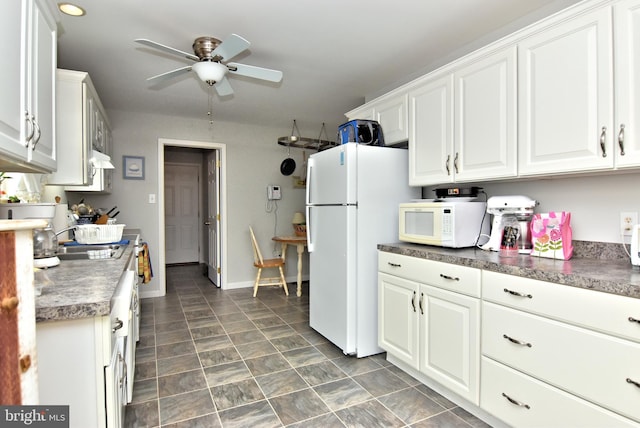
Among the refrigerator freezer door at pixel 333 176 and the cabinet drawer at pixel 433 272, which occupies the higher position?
the refrigerator freezer door at pixel 333 176

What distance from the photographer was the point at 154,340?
9.74ft

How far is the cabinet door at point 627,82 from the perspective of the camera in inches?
57.6

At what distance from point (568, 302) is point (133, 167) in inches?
179

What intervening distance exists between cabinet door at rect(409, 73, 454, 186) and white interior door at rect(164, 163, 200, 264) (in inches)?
221

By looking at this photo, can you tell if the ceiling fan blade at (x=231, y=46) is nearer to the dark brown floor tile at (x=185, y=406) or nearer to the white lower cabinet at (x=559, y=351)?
the white lower cabinet at (x=559, y=351)

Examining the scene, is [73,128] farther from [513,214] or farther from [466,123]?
[513,214]

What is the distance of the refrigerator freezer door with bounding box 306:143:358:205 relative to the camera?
2.57 meters

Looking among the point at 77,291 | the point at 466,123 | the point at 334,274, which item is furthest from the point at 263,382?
the point at 466,123

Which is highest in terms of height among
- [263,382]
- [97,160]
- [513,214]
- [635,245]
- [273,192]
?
[97,160]

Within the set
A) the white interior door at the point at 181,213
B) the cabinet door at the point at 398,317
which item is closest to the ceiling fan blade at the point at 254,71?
the cabinet door at the point at 398,317

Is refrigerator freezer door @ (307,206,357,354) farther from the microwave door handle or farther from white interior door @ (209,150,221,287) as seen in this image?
white interior door @ (209,150,221,287)

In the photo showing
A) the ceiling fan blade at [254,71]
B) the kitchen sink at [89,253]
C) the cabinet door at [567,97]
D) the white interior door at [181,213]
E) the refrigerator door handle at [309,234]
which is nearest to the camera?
the cabinet door at [567,97]

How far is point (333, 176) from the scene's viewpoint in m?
2.75

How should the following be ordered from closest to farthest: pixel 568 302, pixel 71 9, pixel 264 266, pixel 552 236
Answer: pixel 568 302 → pixel 552 236 → pixel 71 9 → pixel 264 266
